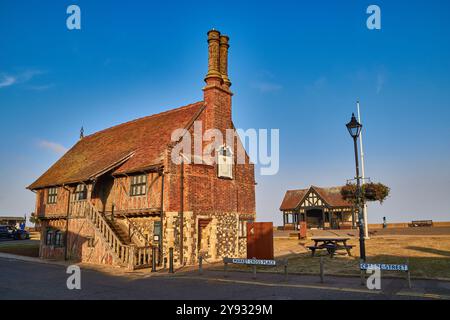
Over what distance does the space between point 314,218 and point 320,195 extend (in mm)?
5148

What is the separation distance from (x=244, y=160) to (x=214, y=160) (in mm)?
3238

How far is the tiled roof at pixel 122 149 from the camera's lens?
2030cm

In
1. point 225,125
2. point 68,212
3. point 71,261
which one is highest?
point 225,125

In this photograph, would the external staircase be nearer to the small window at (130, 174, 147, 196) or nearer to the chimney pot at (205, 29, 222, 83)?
the small window at (130, 174, 147, 196)

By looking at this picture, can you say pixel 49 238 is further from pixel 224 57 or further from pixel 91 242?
pixel 224 57

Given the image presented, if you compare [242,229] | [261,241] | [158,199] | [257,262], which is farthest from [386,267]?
[242,229]

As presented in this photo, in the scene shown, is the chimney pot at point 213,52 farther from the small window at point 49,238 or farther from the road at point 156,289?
the small window at point 49,238

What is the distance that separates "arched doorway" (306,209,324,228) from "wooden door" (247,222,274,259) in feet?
112

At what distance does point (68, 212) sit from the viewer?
22188 millimetres

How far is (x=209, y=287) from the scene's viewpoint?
11.1 metres
